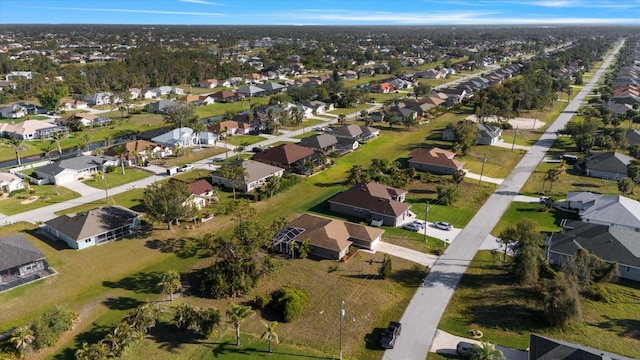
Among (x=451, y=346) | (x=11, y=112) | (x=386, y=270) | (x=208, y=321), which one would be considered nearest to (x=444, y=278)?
(x=386, y=270)

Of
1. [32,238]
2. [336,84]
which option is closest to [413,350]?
[32,238]

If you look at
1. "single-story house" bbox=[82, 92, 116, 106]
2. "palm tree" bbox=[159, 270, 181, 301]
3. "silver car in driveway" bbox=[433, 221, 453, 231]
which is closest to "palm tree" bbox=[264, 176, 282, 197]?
"silver car in driveway" bbox=[433, 221, 453, 231]

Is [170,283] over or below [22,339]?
over

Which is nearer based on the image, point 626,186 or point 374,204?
point 374,204

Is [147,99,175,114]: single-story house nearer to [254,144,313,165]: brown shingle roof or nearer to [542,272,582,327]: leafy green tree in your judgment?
[254,144,313,165]: brown shingle roof

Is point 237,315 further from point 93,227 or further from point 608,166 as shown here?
point 608,166
